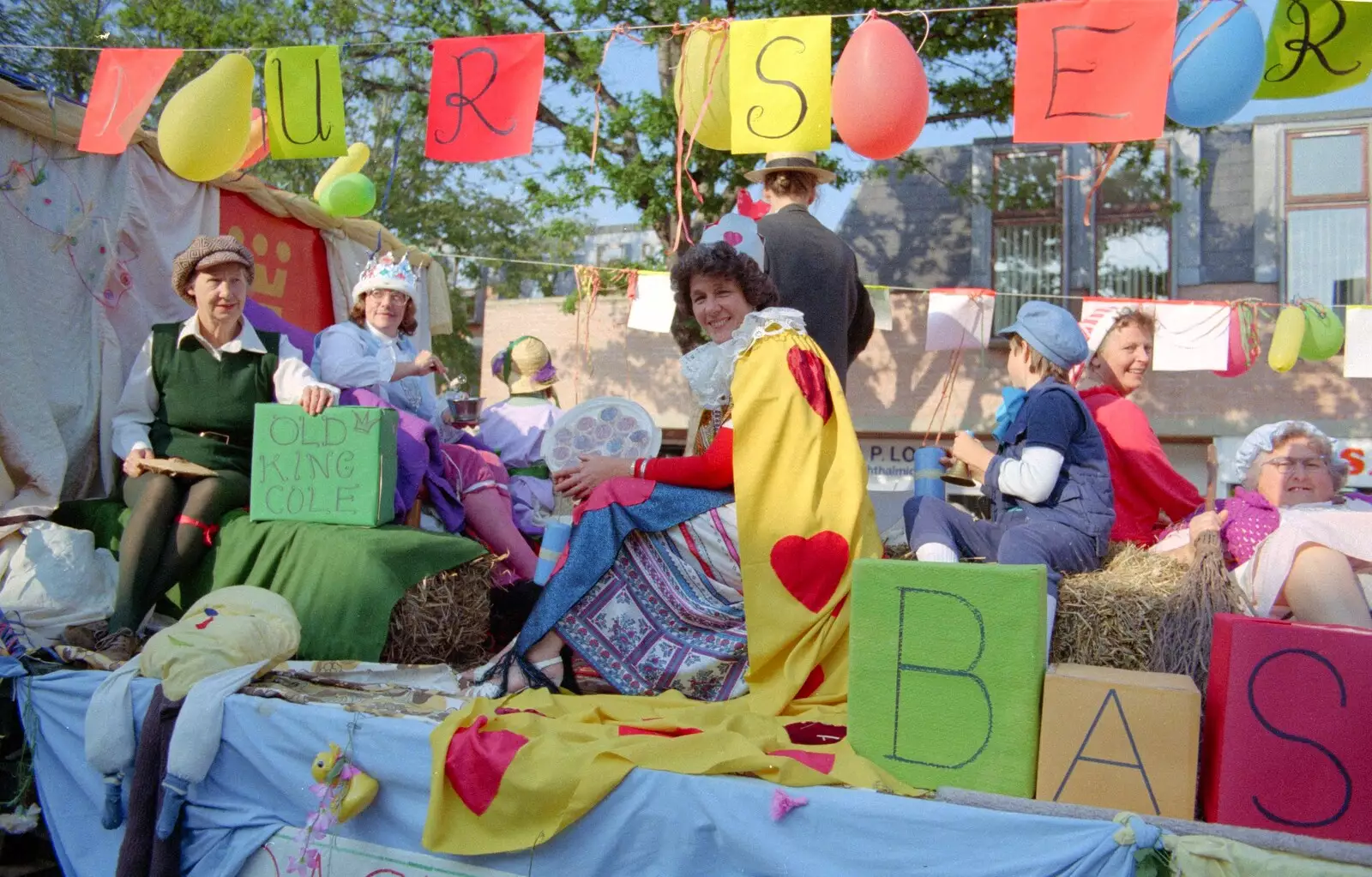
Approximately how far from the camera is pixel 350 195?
5715 mm

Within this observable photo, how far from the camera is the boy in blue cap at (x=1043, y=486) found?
3059mm

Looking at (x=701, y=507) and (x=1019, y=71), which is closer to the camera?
(x=701, y=507)

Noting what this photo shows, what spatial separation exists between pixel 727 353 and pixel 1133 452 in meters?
1.51

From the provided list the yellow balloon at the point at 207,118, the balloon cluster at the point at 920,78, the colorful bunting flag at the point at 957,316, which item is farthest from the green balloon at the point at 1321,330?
the yellow balloon at the point at 207,118

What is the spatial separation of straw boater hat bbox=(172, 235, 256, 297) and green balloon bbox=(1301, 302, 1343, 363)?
7.71 m

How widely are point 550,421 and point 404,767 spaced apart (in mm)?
3002

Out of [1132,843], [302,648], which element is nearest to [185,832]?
[302,648]

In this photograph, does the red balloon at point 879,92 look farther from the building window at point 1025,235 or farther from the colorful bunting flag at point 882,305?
the building window at point 1025,235

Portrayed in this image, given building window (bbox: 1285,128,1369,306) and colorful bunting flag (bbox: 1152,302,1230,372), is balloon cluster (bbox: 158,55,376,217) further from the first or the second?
building window (bbox: 1285,128,1369,306)

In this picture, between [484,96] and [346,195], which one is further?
[346,195]

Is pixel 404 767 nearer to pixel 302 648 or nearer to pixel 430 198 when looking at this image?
pixel 302 648

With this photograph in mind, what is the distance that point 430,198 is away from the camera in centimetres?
1636

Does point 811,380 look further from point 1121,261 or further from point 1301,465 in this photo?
point 1121,261

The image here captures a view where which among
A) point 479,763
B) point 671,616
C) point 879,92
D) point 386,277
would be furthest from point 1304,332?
point 479,763
